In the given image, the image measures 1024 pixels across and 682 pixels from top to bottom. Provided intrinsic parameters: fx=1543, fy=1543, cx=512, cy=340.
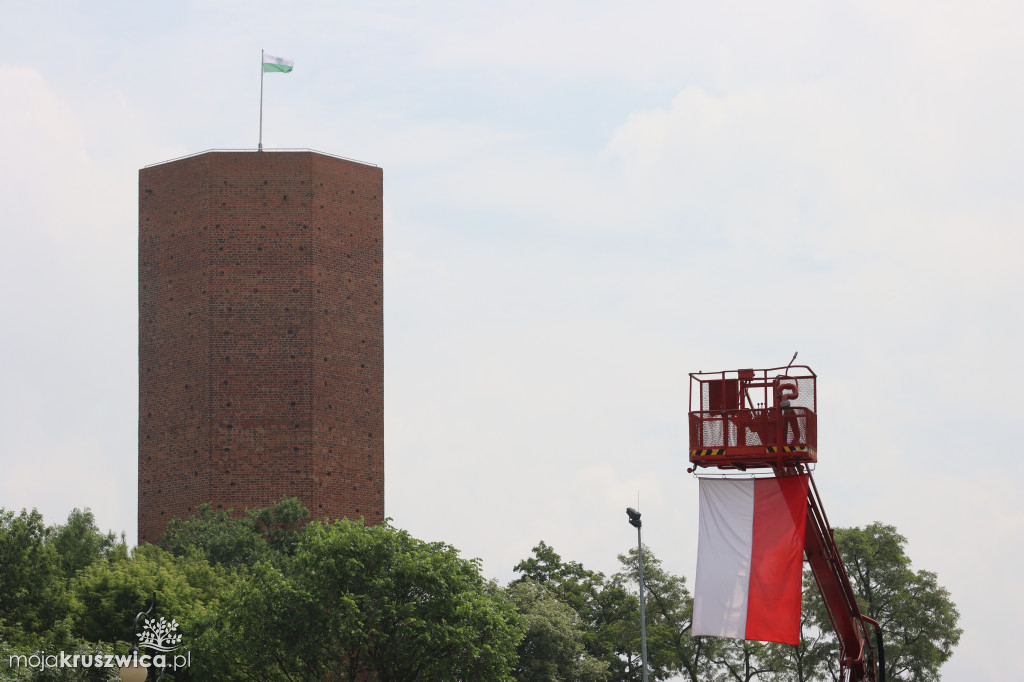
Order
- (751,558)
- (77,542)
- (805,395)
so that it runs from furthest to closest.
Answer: (77,542), (751,558), (805,395)

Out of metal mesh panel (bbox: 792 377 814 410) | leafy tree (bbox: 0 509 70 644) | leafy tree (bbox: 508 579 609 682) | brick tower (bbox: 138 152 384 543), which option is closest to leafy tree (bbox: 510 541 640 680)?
leafy tree (bbox: 508 579 609 682)

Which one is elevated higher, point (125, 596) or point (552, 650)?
point (125, 596)

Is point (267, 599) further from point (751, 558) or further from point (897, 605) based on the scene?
point (897, 605)

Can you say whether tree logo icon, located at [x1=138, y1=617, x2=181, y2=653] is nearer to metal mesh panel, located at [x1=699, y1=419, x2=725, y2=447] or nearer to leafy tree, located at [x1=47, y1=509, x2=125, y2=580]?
leafy tree, located at [x1=47, y1=509, x2=125, y2=580]

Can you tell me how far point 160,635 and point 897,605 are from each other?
3158 cm

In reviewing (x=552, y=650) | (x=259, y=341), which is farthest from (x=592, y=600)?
(x=259, y=341)

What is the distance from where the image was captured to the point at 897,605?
63125mm

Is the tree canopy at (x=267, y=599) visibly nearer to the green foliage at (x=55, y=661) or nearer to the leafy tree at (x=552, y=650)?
the green foliage at (x=55, y=661)

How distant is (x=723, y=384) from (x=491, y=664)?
65.9ft

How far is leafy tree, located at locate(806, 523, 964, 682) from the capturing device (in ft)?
204

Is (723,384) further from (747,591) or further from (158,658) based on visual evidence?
(158,658)

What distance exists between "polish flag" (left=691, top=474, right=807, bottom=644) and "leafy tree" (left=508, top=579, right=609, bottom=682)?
116 ft

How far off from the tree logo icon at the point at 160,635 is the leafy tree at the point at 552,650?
21.3m

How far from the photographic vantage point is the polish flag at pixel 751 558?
29.6 metres
